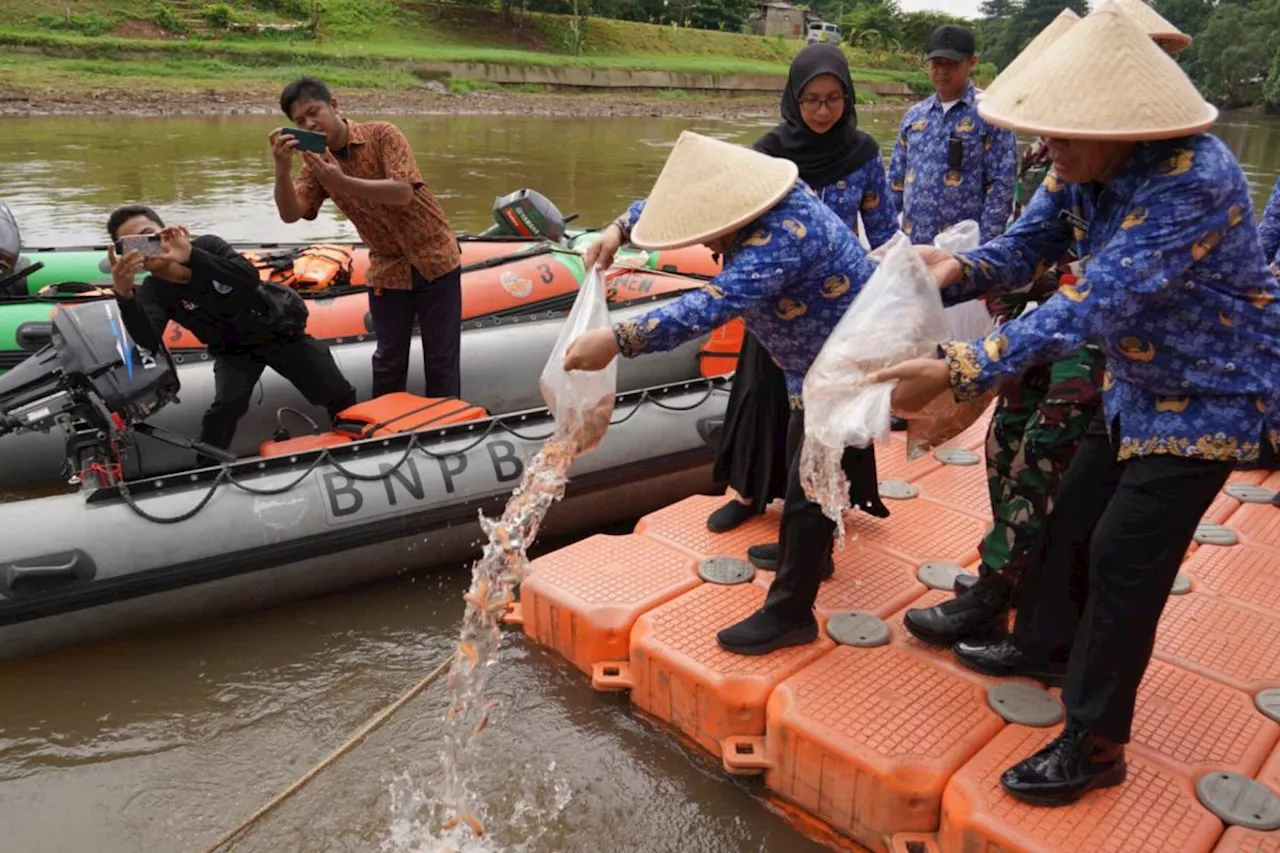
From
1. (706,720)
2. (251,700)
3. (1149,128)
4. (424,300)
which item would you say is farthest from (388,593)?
(1149,128)

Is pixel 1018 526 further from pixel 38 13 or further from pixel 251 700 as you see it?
pixel 38 13

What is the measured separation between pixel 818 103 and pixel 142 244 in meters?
2.65

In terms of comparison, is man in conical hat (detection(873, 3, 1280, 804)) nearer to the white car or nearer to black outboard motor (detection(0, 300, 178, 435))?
black outboard motor (detection(0, 300, 178, 435))

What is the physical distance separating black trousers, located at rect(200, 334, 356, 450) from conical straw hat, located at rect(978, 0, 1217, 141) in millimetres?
3279

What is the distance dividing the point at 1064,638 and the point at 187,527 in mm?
2903

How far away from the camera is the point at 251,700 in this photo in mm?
3258

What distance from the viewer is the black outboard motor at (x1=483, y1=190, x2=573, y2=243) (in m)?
→ 6.99

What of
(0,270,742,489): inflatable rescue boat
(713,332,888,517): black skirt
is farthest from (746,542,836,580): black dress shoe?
(0,270,742,489): inflatable rescue boat

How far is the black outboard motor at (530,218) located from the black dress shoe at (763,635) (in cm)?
468

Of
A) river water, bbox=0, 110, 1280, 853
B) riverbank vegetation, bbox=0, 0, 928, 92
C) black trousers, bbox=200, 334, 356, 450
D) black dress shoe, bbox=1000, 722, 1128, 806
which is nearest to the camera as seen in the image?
black dress shoe, bbox=1000, 722, 1128, 806

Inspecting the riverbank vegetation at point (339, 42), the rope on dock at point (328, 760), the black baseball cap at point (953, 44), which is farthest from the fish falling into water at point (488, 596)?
the riverbank vegetation at point (339, 42)

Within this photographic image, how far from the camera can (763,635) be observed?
275 centimetres

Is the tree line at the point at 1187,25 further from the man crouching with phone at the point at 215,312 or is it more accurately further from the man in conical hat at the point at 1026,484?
the man in conical hat at the point at 1026,484

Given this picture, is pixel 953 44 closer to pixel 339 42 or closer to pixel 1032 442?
pixel 1032 442
